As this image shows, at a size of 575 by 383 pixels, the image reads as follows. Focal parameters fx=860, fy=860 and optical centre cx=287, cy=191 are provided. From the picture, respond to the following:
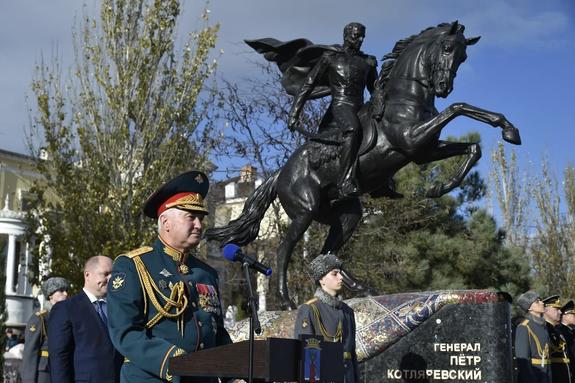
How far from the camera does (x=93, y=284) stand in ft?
20.2

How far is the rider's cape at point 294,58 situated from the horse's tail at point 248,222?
42.9 inches

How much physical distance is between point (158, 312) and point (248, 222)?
19.0 ft

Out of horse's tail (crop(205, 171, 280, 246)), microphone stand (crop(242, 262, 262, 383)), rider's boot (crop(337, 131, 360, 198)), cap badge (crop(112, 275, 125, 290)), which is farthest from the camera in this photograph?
horse's tail (crop(205, 171, 280, 246))

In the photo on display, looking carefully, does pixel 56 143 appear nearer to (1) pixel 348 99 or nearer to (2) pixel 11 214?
(1) pixel 348 99

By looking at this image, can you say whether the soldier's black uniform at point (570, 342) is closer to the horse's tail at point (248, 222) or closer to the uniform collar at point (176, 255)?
the horse's tail at point (248, 222)

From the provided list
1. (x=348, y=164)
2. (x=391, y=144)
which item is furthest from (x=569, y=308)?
(x=348, y=164)

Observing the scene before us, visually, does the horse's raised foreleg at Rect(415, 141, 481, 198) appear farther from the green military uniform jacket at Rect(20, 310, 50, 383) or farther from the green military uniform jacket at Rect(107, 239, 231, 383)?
the green military uniform jacket at Rect(107, 239, 231, 383)

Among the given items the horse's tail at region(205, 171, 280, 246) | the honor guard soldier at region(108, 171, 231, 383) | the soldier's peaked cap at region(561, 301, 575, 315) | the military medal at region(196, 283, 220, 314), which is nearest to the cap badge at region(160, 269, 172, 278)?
the honor guard soldier at region(108, 171, 231, 383)

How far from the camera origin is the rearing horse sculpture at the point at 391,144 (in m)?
8.63

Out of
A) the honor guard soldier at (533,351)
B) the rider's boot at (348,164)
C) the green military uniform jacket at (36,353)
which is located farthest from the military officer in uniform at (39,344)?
the honor guard soldier at (533,351)

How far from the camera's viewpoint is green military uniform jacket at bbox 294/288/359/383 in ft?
21.4

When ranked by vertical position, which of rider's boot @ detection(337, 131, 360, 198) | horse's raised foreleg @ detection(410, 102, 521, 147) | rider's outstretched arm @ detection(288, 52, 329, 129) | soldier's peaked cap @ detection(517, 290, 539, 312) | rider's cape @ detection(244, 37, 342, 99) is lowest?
soldier's peaked cap @ detection(517, 290, 539, 312)

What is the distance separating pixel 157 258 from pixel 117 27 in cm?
1785

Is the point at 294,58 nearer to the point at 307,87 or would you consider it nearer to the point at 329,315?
the point at 307,87
